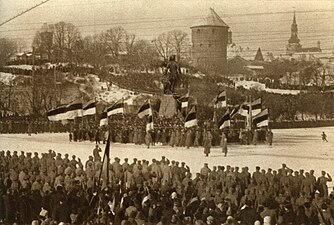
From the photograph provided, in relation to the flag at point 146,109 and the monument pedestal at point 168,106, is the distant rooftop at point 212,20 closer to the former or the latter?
the monument pedestal at point 168,106

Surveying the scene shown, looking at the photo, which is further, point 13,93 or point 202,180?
point 13,93

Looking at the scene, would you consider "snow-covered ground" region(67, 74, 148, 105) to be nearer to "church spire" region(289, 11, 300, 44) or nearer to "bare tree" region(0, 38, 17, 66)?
"bare tree" region(0, 38, 17, 66)

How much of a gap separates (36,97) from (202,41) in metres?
1.52

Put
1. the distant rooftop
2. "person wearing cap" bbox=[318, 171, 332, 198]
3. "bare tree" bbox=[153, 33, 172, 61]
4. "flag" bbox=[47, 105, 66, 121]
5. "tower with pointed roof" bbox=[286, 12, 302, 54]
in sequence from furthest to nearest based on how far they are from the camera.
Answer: "flag" bbox=[47, 105, 66, 121] → "bare tree" bbox=[153, 33, 172, 61] → the distant rooftop → "tower with pointed roof" bbox=[286, 12, 302, 54] → "person wearing cap" bbox=[318, 171, 332, 198]

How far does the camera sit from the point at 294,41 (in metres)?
4.05

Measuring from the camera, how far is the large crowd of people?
3.97m

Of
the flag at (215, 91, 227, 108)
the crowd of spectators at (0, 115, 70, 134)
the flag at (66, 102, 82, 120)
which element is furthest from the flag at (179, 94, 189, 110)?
the crowd of spectators at (0, 115, 70, 134)

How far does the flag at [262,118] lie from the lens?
432 cm

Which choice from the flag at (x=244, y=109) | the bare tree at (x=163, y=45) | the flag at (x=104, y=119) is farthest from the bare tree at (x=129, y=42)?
the flag at (x=244, y=109)

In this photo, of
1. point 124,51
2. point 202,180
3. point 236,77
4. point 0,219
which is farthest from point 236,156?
point 0,219

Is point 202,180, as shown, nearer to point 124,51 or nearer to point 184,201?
point 184,201

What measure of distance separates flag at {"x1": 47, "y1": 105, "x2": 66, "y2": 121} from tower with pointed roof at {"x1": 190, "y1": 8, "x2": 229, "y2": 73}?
3.98 feet

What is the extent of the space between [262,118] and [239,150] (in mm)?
319

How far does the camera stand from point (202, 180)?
4297 mm
